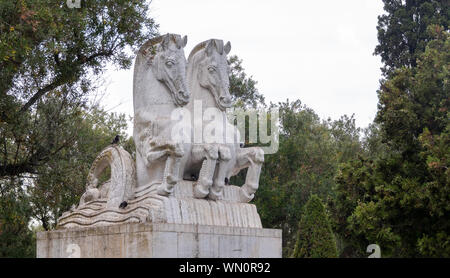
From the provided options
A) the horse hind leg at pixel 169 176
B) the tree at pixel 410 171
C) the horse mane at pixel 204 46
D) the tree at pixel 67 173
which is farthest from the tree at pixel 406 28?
the horse hind leg at pixel 169 176

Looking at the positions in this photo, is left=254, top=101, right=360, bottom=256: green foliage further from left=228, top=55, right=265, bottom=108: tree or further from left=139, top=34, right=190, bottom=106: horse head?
left=139, top=34, right=190, bottom=106: horse head

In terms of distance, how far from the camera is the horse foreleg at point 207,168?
11414 mm

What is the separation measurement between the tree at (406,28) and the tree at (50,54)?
1690 centimetres

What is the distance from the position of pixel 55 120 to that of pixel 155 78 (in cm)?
532

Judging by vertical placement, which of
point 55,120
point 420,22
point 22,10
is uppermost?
point 420,22

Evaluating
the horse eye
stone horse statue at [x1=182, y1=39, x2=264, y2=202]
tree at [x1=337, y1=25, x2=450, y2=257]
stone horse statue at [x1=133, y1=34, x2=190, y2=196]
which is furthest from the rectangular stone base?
tree at [x1=337, y1=25, x2=450, y2=257]

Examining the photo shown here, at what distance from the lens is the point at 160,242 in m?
10.4

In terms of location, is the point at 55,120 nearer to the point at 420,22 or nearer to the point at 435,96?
the point at 435,96

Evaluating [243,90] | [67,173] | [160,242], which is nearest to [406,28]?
[243,90]

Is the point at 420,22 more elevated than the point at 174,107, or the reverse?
the point at 420,22

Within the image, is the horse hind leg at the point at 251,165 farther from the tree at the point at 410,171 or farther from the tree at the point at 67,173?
the tree at the point at 410,171

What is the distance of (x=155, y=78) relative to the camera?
11.9 metres
